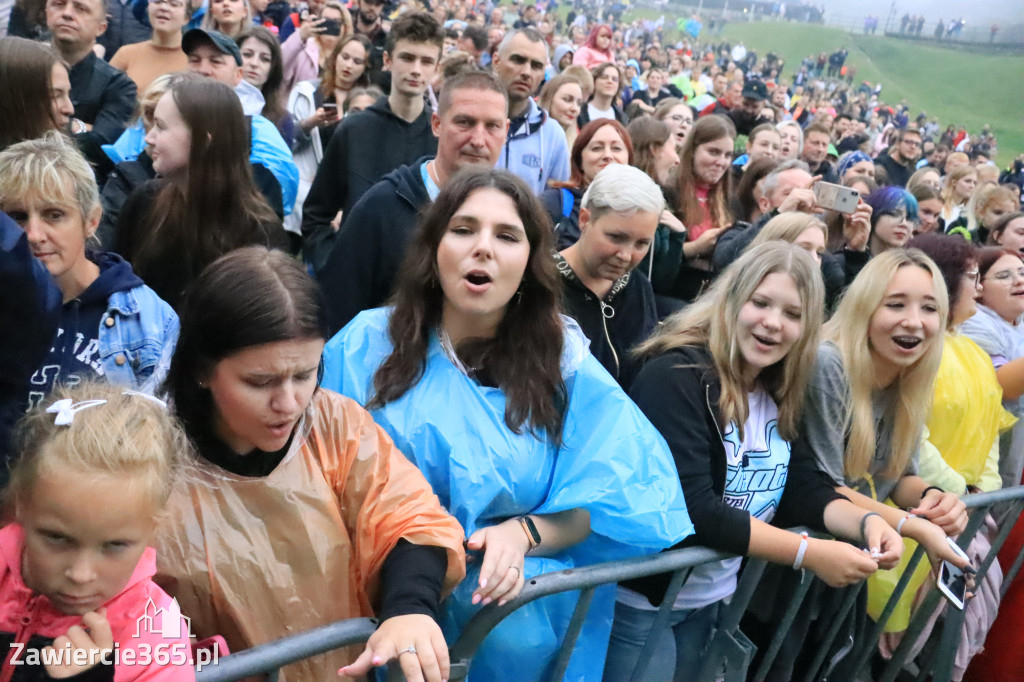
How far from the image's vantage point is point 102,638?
4.24 ft

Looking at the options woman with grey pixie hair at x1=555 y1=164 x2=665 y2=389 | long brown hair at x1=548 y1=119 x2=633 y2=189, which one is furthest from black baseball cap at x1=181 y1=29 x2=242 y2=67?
woman with grey pixie hair at x1=555 y1=164 x2=665 y2=389

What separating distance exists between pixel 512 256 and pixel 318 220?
6.78ft

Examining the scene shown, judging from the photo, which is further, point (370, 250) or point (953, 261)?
point (953, 261)

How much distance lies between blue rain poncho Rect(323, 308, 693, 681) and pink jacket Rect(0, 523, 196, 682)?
2.32ft

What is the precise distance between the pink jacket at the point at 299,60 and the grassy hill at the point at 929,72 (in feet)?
56.7

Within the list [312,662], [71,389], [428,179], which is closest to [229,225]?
[428,179]

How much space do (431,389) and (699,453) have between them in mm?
850

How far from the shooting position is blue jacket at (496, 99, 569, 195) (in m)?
4.55

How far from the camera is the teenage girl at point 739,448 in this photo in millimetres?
2318

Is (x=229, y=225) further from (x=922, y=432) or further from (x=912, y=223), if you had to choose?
(x=912, y=223)

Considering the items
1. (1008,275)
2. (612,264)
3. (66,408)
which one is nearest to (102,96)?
(612,264)

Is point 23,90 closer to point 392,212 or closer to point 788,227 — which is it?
point 392,212

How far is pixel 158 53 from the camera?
4.80 meters

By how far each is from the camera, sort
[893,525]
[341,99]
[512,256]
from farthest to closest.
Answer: [341,99]
[893,525]
[512,256]
